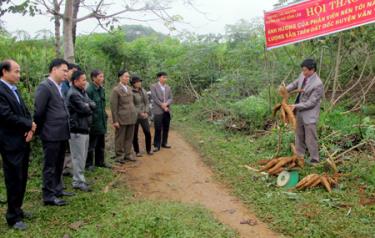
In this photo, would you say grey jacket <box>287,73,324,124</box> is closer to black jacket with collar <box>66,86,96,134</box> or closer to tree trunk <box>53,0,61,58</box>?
black jacket with collar <box>66,86,96,134</box>

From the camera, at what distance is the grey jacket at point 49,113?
4.61 m

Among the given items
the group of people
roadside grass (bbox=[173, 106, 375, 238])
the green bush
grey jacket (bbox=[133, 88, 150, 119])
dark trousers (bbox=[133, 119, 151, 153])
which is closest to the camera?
the group of people

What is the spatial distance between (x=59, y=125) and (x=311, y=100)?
3.80 m

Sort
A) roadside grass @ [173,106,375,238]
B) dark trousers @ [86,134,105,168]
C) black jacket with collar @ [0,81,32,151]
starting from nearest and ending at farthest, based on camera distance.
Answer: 1. black jacket with collar @ [0,81,32,151]
2. roadside grass @ [173,106,375,238]
3. dark trousers @ [86,134,105,168]

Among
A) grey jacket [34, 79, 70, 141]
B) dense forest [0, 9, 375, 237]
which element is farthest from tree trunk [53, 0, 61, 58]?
grey jacket [34, 79, 70, 141]

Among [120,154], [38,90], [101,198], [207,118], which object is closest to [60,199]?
[101,198]

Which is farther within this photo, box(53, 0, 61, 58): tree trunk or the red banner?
box(53, 0, 61, 58): tree trunk

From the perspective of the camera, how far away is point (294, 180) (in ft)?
18.8

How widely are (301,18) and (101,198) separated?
194 inches

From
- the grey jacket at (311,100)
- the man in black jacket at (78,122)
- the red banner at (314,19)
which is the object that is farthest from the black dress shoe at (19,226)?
the red banner at (314,19)

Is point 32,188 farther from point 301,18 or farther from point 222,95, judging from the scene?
point 222,95

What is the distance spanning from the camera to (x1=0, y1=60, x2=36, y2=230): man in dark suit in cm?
404

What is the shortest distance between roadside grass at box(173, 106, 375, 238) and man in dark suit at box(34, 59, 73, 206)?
8.28 ft

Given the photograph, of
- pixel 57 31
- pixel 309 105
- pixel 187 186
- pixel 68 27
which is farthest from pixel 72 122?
pixel 57 31
